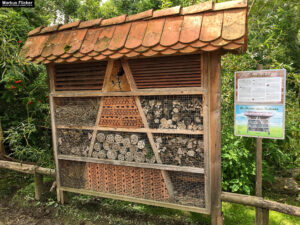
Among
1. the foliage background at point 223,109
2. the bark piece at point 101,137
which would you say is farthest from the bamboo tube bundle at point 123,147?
the foliage background at point 223,109

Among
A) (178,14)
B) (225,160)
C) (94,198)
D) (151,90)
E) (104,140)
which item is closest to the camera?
(178,14)

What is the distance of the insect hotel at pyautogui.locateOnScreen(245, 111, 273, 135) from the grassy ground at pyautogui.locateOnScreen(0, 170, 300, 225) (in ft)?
4.95

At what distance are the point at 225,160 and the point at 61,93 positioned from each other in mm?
2950

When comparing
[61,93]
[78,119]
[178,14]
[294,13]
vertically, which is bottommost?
[78,119]

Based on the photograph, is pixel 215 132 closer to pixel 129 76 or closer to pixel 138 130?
pixel 138 130

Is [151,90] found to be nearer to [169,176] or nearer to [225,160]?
[169,176]

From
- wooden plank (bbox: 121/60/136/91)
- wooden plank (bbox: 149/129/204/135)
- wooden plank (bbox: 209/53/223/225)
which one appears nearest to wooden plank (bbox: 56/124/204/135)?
wooden plank (bbox: 149/129/204/135)

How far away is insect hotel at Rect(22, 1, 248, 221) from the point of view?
221cm

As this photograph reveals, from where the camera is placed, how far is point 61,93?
10.0 ft

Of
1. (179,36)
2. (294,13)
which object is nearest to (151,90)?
(179,36)

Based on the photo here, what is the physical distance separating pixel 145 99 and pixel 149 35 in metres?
0.73

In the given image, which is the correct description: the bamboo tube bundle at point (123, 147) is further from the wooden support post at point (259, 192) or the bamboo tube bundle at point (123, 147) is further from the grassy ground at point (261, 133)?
the wooden support post at point (259, 192)

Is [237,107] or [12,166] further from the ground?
[237,107]

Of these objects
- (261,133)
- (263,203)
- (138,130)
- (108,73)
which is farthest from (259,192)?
(108,73)
